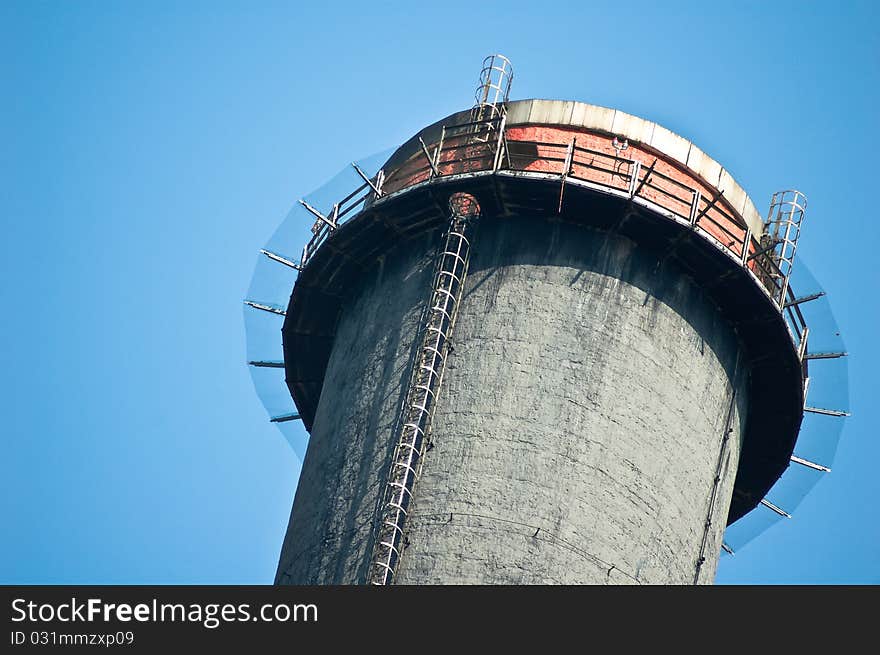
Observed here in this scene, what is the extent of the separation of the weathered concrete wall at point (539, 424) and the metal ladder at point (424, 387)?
A: 0.22 m


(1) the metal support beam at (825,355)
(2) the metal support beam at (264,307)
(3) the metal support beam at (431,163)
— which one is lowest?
(1) the metal support beam at (825,355)

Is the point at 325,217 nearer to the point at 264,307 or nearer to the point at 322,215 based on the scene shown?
the point at 322,215

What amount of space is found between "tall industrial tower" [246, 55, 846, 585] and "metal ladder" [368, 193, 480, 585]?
0.13 feet

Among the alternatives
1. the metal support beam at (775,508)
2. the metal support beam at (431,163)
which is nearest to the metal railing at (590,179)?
the metal support beam at (431,163)

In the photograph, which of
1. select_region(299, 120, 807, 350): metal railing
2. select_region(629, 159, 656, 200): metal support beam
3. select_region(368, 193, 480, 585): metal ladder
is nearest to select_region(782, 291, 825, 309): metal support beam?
select_region(299, 120, 807, 350): metal railing

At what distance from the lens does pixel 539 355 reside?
118 feet

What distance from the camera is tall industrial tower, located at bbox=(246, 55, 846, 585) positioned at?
34.5 m

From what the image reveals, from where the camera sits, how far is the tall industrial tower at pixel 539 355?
34531 millimetres

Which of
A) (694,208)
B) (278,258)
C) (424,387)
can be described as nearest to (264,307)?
(278,258)

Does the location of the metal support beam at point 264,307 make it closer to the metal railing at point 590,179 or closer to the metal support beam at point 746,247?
the metal railing at point 590,179

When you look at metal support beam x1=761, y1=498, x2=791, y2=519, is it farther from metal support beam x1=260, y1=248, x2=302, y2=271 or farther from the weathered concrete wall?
metal support beam x1=260, y1=248, x2=302, y2=271

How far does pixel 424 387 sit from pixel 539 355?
215 cm

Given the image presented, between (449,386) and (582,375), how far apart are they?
2.38 meters
